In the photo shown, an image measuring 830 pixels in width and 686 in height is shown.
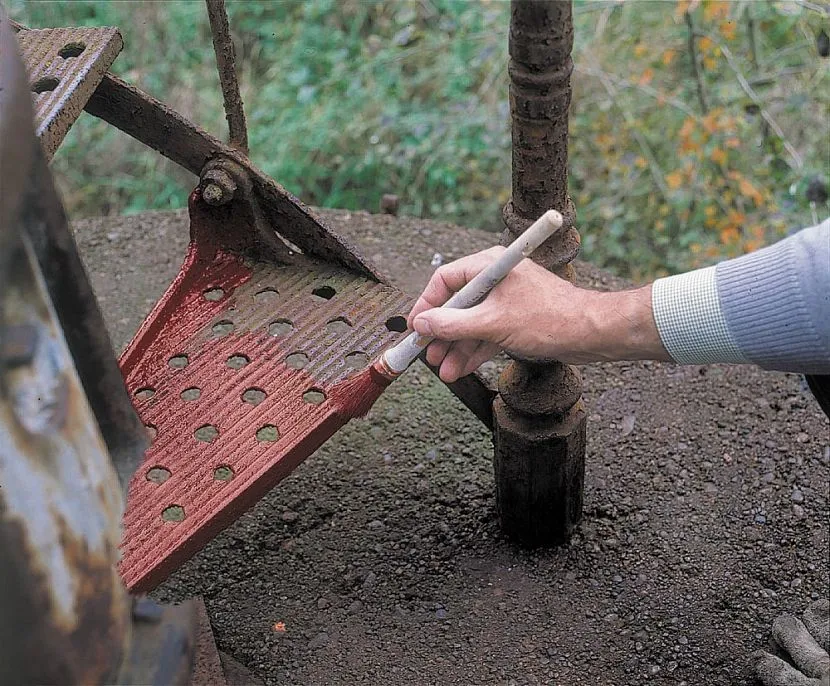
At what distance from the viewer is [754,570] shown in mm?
1916

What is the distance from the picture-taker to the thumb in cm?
147

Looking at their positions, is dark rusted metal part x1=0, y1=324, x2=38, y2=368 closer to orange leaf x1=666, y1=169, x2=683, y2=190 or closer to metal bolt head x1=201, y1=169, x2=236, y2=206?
metal bolt head x1=201, y1=169, x2=236, y2=206

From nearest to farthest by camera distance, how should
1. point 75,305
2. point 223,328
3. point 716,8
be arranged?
point 75,305, point 223,328, point 716,8

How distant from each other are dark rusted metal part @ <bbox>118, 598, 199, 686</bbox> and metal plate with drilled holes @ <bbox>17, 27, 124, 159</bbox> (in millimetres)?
830

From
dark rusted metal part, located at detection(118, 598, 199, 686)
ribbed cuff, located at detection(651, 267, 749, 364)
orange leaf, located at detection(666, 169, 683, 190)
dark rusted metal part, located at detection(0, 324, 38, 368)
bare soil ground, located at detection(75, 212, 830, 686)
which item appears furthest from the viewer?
orange leaf, located at detection(666, 169, 683, 190)

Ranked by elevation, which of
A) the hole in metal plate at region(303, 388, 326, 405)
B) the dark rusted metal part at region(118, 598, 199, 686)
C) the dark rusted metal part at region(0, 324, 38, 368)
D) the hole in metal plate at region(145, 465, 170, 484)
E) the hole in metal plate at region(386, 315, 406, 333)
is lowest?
the hole in metal plate at region(145, 465, 170, 484)

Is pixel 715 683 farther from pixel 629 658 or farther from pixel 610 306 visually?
pixel 610 306

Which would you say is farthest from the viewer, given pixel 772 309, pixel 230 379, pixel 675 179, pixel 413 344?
pixel 675 179

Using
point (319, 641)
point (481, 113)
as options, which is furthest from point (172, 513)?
point (481, 113)

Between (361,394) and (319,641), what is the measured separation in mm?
493

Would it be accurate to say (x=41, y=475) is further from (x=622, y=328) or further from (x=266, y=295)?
(x=266, y=295)

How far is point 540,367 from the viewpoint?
1.75 metres

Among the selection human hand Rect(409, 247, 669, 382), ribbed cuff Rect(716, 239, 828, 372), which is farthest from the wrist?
ribbed cuff Rect(716, 239, 828, 372)

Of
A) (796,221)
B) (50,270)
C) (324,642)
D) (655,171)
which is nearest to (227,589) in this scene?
(324,642)
